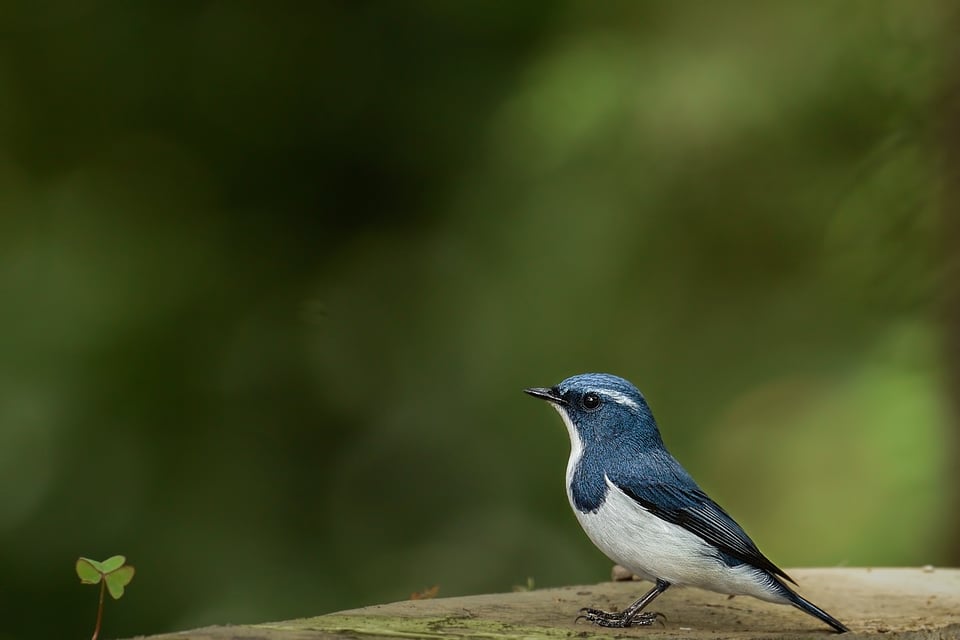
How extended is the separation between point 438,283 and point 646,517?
525cm

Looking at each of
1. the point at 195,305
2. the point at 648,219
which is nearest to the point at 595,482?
the point at 195,305

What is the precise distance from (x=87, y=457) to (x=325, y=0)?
3.63 m

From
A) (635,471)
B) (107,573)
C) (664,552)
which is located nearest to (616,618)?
(664,552)

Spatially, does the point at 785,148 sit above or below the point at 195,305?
above

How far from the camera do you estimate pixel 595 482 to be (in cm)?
352

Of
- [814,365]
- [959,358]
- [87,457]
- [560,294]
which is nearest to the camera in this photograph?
[959,358]

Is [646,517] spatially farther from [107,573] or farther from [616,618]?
[107,573]

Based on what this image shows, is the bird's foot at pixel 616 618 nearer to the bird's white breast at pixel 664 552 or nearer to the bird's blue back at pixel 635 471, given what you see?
the bird's white breast at pixel 664 552

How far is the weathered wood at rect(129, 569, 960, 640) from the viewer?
277cm

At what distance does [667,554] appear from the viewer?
3.33 meters

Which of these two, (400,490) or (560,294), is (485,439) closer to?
(400,490)

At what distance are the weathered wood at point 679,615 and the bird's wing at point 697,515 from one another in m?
0.22

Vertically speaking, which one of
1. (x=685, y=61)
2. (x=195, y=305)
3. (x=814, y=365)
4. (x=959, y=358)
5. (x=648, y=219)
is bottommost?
(x=959, y=358)

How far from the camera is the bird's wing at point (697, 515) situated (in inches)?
130
